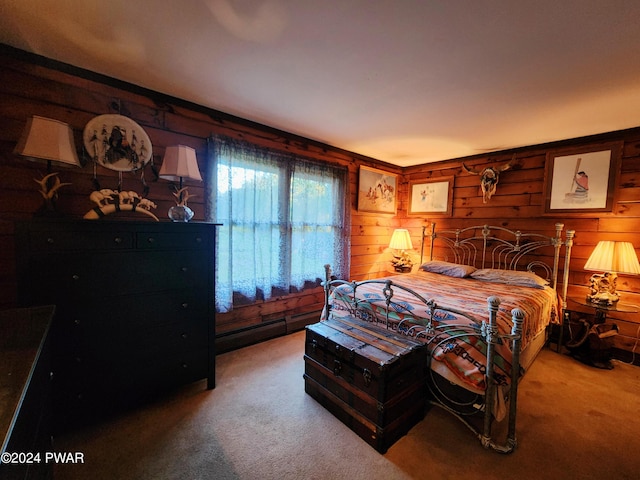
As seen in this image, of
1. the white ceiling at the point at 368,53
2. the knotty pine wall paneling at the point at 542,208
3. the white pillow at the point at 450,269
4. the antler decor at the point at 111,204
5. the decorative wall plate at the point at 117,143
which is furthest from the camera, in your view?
the white pillow at the point at 450,269

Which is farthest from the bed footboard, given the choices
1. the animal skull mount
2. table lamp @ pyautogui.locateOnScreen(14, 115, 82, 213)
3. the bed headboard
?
the animal skull mount

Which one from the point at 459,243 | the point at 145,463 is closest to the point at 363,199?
the point at 459,243

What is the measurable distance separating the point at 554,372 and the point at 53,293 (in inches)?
155

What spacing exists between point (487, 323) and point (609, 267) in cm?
186

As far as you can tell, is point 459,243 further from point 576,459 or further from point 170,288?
point 170,288

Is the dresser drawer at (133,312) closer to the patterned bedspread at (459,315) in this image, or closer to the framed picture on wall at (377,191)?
the patterned bedspread at (459,315)

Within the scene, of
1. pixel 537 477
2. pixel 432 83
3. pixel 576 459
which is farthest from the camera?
pixel 432 83

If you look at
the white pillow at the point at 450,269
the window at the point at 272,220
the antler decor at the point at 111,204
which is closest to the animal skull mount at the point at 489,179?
the white pillow at the point at 450,269

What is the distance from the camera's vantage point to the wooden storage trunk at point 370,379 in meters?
1.59

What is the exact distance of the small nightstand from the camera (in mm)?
2589

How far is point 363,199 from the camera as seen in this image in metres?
4.02

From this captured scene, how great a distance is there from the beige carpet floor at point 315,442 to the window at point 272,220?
1015 millimetres

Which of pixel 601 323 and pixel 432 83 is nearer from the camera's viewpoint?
pixel 432 83

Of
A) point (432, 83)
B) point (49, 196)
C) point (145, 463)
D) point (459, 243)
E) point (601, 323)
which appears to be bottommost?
point (145, 463)
